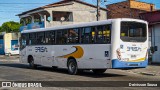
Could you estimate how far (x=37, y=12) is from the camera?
50.0 m

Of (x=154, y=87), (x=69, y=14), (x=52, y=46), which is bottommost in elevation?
(x=154, y=87)

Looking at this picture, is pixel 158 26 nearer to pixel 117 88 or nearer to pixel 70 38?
pixel 70 38

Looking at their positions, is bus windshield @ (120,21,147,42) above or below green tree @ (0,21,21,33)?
below

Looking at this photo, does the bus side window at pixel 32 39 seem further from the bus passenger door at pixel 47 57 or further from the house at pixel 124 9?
the house at pixel 124 9

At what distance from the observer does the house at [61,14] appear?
48.4m

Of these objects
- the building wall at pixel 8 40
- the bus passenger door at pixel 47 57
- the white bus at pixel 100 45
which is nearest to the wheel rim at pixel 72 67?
the white bus at pixel 100 45

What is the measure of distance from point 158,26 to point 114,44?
1200 centimetres

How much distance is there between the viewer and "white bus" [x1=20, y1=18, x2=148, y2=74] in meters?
15.9

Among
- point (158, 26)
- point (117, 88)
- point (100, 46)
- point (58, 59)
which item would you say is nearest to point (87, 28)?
point (100, 46)

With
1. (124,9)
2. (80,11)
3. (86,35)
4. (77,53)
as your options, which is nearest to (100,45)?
(86,35)

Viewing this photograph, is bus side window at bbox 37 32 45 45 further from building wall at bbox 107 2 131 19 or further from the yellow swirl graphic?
building wall at bbox 107 2 131 19

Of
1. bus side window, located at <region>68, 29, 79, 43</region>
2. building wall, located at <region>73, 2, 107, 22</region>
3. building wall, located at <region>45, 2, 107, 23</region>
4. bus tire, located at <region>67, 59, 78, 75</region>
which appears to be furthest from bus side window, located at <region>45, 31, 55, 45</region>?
building wall, located at <region>73, 2, 107, 22</region>

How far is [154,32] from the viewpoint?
89.5 feet

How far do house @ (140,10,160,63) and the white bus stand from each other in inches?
358
